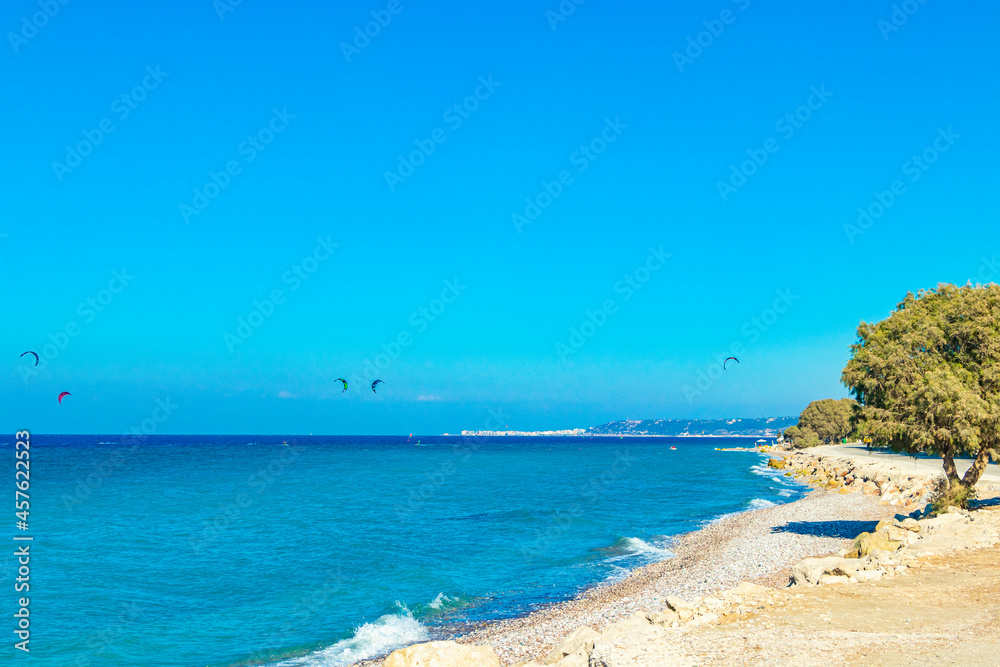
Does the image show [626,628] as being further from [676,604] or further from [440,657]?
[440,657]

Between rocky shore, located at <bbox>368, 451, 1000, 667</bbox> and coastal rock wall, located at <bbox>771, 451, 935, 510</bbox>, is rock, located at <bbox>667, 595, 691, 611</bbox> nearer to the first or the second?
rocky shore, located at <bbox>368, 451, 1000, 667</bbox>

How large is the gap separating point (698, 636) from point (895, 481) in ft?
149

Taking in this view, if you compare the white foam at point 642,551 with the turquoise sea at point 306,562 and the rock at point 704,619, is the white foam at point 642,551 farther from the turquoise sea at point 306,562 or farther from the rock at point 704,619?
the rock at point 704,619

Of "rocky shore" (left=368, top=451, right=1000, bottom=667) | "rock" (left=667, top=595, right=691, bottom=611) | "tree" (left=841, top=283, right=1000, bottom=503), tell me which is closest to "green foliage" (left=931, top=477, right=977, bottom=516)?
"tree" (left=841, top=283, right=1000, bottom=503)

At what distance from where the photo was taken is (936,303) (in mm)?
26094

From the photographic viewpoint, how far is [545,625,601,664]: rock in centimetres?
1402

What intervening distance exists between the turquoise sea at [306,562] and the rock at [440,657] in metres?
5.71

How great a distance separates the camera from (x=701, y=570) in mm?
26562

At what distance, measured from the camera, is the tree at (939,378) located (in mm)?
23234

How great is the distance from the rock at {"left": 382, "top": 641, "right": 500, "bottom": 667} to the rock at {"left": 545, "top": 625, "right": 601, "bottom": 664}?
4.74ft

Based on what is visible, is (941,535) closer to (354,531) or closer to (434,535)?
(434,535)

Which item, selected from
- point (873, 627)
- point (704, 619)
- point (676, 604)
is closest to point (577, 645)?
point (676, 604)

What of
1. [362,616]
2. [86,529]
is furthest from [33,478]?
[362,616]

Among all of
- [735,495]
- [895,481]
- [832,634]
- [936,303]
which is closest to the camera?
[832,634]
